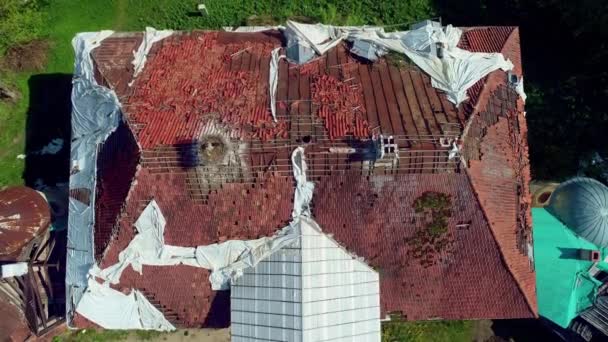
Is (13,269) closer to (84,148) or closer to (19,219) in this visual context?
(19,219)

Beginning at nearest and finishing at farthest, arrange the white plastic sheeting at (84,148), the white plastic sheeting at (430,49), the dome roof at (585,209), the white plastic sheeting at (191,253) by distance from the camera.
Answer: the white plastic sheeting at (191,253), the white plastic sheeting at (430,49), the white plastic sheeting at (84,148), the dome roof at (585,209)

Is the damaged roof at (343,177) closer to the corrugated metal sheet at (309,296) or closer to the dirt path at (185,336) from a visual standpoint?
the corrugated metal sheet at (309,296)

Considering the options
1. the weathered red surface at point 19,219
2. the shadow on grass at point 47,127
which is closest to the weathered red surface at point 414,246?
the weathered red surface at point 19,219

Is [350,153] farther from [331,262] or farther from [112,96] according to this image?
[112,96]

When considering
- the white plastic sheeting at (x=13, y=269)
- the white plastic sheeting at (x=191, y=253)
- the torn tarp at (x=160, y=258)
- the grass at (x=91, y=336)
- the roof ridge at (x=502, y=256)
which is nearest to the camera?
the roof ridge at (x=502, y=256)

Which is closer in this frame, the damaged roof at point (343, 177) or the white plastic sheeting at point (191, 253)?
the damaged roof at point (343, 177)

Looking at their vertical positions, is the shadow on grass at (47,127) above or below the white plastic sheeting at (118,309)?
above

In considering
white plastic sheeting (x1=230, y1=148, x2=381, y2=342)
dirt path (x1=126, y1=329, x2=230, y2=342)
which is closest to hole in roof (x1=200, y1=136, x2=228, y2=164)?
white plastic sheeting (x1=230, y1=148, x2=381, y2=342)
